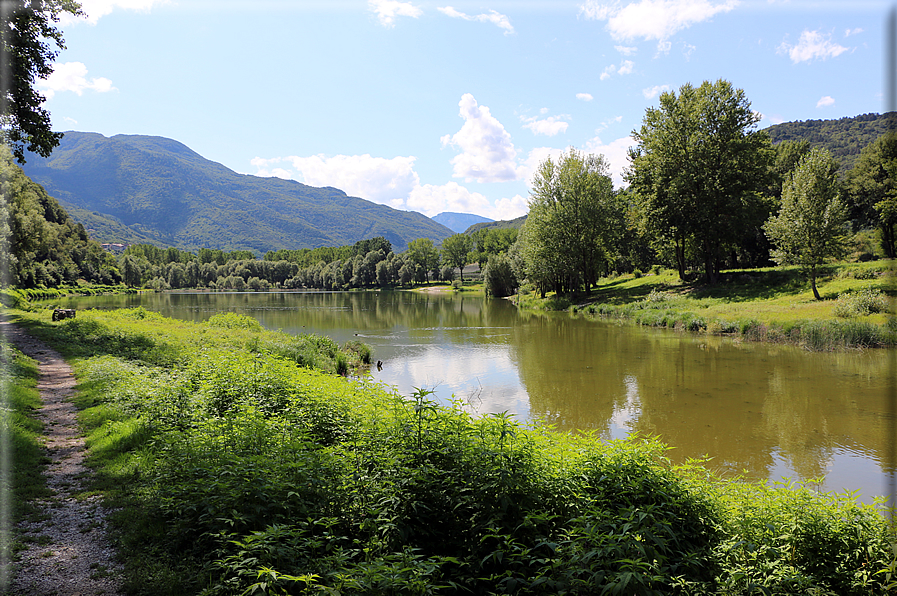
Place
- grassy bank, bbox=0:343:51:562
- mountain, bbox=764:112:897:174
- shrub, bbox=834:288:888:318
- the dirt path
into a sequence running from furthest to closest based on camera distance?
mountain, bbox=764:112:897:174, shrub, bbox=834:288:888:318, grassy bank, bbox=0:343:51:562, the dirt path

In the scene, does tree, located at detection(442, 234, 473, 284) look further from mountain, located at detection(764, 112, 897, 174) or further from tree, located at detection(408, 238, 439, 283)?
mountain, located at detection(764, 112, 897, 174)

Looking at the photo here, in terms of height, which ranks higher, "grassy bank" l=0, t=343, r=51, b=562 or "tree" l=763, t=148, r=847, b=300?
"tree" l=763, t=148, r=847, b=300

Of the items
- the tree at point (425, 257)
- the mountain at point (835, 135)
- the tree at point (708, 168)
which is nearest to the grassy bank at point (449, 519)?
the tree at point (708, 168)

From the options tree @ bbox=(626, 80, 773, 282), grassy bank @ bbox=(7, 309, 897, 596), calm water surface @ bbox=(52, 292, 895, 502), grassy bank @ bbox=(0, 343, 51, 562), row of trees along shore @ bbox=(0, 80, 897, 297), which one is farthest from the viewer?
tree @ bbox=(626, 80, 773, 282)

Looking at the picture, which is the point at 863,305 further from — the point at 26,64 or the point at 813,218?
the point at 26,64

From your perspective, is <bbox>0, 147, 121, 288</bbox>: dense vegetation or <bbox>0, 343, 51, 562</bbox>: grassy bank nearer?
<bbox>0, 343, 51, 562</bbox>: grassy bank

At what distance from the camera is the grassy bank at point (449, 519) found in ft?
14.2

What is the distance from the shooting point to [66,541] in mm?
5258

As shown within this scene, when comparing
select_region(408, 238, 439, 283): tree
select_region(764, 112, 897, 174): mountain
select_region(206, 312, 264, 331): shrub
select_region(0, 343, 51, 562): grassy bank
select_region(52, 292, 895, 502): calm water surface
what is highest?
select_region(764, 112, 897, 174): mountain

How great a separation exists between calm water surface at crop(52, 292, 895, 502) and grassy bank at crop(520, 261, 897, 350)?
127cm

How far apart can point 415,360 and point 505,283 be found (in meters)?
54.7

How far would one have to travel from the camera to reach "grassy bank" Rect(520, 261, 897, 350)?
22312 millimetres

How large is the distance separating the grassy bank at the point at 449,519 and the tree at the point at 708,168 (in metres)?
40.0

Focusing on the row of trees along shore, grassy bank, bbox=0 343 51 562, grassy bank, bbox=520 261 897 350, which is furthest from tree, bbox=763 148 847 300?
grassy bank, bbox=0 343 51 562
